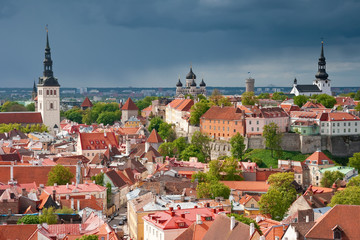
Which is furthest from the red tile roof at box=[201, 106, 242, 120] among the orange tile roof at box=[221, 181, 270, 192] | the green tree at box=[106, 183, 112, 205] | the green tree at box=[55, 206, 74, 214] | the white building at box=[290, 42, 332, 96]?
the white building at box=[290, 42, 332, 96]

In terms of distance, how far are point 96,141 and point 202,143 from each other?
17974 millimetres

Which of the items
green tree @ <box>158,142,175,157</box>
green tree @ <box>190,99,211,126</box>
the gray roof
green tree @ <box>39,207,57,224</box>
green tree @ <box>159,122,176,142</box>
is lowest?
green tree @ <box>39,207,57,224</box>

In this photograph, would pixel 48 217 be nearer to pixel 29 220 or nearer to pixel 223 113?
pixel 29 220

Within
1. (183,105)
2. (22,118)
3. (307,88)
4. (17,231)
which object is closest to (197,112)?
(183,105)

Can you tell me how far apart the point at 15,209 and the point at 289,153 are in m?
48.5

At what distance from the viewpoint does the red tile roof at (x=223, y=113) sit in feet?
311

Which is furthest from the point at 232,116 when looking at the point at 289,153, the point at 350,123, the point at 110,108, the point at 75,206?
the point at 110,108

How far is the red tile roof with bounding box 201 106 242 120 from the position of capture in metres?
94.8

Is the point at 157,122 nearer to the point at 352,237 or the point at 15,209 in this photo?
the point at 15,209

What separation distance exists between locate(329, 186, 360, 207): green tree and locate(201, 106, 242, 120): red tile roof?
35.2 metres

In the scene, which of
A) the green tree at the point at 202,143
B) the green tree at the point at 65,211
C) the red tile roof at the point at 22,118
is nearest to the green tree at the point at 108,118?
the red tile roof at the point at 22,118

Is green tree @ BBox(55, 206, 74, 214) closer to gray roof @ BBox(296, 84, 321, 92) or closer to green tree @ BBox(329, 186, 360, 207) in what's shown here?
green tree @ BBox(329, 186, 360, 207)

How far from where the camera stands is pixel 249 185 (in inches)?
2844

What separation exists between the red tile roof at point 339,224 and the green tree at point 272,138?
56019 millimetres
